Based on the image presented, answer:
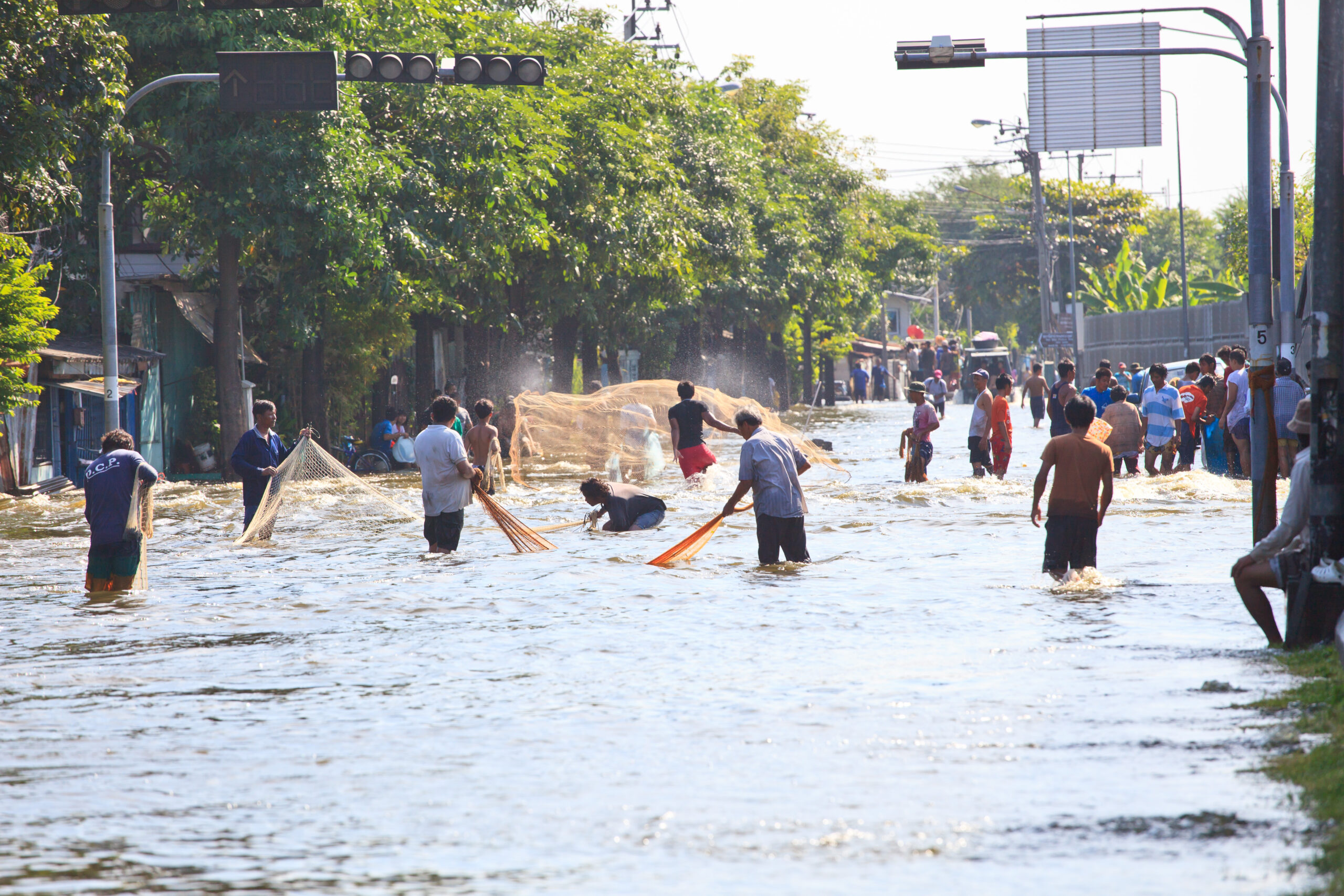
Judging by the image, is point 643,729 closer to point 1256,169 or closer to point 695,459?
point 1256,169

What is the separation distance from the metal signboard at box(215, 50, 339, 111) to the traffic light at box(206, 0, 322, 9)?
2457 mm

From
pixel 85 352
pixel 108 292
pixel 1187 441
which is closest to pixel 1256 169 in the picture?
pixel 1187 441

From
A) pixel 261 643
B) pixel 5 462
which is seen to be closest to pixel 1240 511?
pixel 261 643

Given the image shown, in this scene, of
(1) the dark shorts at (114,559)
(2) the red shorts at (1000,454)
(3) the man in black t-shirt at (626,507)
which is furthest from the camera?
(2) the red shorts at (1000,454)

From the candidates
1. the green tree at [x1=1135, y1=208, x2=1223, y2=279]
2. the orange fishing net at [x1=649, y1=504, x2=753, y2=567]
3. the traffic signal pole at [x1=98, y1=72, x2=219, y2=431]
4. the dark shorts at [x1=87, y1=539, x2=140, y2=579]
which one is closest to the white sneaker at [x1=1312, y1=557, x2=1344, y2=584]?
the orange fishing net at [x1=649, y1=504, x2=753, y2=567]

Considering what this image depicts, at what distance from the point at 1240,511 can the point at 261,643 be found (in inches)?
491

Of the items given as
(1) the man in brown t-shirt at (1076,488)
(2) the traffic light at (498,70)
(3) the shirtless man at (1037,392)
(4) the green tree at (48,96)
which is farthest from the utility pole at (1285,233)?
(4) the green tree at (48,96)

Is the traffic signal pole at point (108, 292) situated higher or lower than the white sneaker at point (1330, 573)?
higher

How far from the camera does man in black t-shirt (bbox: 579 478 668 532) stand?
17062 millimetres

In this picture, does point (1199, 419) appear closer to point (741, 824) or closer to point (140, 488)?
point (140, 488)

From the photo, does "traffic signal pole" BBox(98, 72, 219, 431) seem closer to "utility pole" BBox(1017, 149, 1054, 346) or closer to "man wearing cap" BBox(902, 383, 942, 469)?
"man wearing cap" BBox(902, 383, 942, 469)

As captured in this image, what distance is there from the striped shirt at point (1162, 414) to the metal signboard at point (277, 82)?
12571 mm

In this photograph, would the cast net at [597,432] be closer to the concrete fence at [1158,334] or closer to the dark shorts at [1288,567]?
the concrete fence at [1158,334]

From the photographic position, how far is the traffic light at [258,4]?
508 inches
